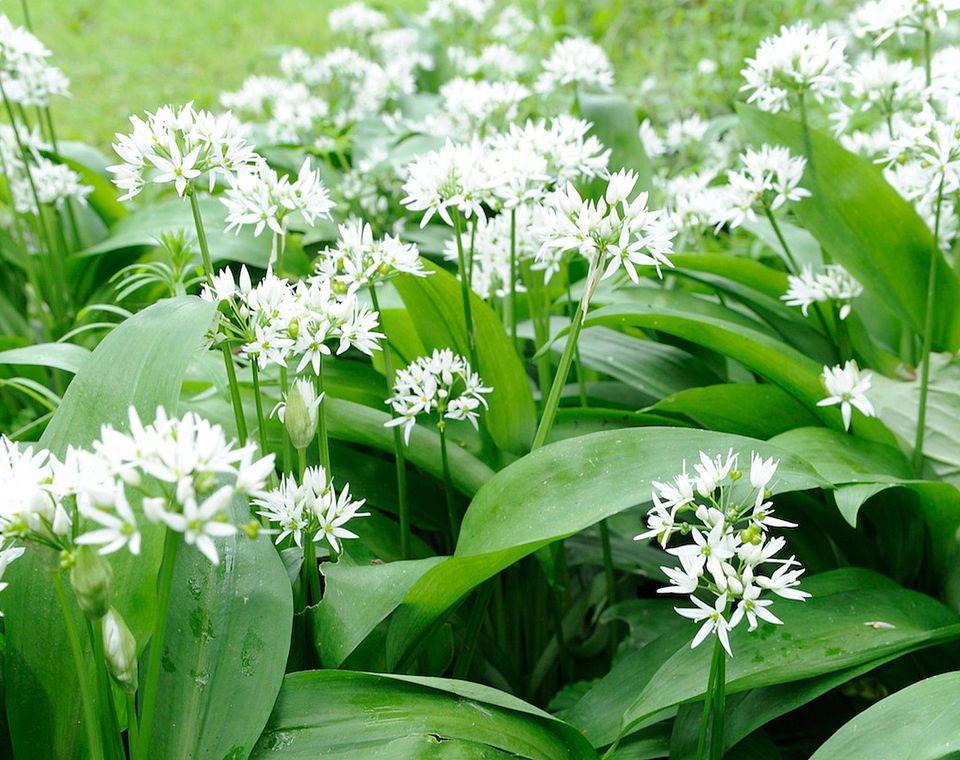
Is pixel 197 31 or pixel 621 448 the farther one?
pixel 197 31

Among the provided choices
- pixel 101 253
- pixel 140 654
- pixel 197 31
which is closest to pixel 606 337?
pixel 140 654

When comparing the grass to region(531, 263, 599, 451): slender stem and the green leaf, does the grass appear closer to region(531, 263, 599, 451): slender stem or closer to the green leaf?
region(531, 263, 599, 451): slender stem

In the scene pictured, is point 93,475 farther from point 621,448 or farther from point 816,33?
point 816,33

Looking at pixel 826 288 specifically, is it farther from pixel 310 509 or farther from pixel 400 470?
pixel 310 509

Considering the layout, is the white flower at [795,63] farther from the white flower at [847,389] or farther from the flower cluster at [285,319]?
the flower cluster at [285,319]

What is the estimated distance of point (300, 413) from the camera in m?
1.57

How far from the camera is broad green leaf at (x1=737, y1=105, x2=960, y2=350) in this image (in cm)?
245

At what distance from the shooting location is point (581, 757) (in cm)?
167

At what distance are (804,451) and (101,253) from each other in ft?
7.89

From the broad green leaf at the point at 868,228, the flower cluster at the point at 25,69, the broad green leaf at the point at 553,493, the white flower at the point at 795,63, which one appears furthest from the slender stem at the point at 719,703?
the flower cluster at the point at 25,69

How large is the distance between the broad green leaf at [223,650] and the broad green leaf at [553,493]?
0.79 feet

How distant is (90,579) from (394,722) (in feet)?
1.91

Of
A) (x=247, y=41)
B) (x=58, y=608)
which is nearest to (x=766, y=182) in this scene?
(x=58, y=608)

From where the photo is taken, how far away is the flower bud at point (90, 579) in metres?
1.18
